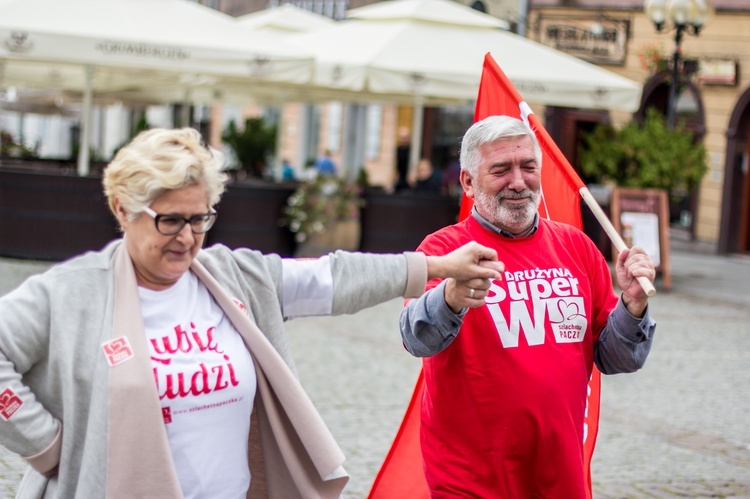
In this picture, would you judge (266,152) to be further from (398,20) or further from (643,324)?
(643,324)

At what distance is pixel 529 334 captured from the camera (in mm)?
3314

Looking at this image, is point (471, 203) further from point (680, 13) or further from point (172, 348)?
point (680, 13)

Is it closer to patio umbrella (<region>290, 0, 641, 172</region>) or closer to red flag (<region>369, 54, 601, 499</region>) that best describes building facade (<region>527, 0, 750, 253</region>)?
patio umbrella (<region>290, 0, 641, 172</region>)

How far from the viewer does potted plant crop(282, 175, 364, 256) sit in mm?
14375

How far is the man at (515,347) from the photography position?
328 cm

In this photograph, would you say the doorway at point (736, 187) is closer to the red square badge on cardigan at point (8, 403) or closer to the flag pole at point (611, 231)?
the flag pole at point (611, 231)

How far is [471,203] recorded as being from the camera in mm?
4004

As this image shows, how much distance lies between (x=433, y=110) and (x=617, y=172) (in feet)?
42.9

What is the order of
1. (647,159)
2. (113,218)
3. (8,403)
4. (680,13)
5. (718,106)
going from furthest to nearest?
(718,106), (680,13), (647,159), (113,218), (8,403)

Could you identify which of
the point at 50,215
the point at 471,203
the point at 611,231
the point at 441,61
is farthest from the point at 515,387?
the point at 441,61

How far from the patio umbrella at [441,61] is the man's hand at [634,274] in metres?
10.4

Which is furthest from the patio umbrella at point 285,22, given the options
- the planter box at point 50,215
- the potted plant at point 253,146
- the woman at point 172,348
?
the woman at point 172,348

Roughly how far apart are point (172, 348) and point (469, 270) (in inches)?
28.6

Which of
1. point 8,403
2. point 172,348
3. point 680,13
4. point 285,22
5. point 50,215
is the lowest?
point 50,215
